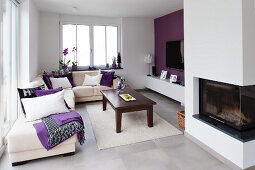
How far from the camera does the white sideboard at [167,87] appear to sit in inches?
180

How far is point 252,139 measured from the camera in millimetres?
2016

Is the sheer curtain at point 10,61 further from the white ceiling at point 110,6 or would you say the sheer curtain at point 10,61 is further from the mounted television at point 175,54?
the mounted television at point 175,54

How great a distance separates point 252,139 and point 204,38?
1313mm

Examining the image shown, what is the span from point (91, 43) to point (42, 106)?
3791 millimetres

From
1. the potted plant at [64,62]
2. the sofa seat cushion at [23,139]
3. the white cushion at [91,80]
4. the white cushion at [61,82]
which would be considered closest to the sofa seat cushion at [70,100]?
the white cushion at [61,82]

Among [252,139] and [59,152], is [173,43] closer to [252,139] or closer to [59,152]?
[252,139]

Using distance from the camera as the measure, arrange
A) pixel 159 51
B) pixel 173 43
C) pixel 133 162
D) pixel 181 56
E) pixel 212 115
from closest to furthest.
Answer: pixel 133 162
pixel 212 115
pixel 181 56
pixel 173 43
pixel 159 51

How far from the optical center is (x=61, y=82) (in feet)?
16.5

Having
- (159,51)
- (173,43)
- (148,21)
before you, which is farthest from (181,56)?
(148,21)

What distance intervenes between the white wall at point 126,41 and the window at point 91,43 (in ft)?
0.72

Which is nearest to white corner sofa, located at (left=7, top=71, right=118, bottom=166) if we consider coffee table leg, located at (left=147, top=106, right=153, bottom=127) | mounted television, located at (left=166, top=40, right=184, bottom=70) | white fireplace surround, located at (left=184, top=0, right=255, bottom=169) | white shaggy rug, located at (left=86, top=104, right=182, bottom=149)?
white shaggy rug, located at (left=86, top=104, right=182, bottom=149)

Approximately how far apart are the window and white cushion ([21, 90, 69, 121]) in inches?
131

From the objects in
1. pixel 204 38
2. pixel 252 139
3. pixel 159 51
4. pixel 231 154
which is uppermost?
pixel 159 51

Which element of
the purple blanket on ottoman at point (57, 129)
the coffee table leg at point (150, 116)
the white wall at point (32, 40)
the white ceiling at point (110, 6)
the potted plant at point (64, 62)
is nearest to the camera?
the purple blanket on ottoman at point (57, 129)
